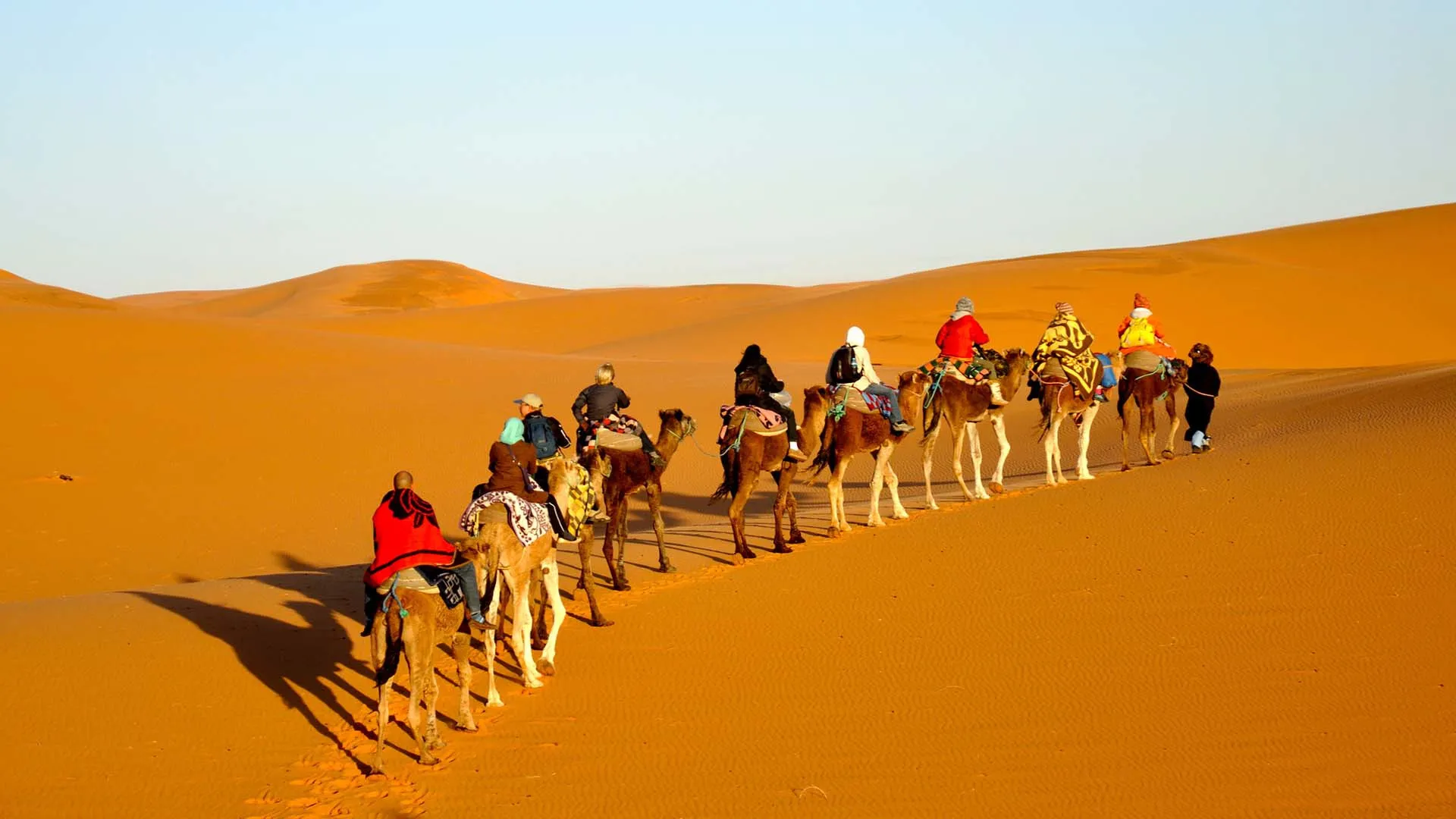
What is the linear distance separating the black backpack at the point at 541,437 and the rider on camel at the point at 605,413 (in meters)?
1.99

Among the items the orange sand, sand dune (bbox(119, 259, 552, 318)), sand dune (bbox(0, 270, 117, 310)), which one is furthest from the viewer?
sand dune (bbox(119, 259, 552, 318))

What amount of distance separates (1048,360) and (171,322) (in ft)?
89.4

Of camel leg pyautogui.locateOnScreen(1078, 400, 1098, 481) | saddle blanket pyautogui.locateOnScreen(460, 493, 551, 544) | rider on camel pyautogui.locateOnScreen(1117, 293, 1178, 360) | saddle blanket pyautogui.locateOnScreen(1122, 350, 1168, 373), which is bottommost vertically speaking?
saddle blanket pyautogui.locateOnScreen(460, 493, 551, 544)

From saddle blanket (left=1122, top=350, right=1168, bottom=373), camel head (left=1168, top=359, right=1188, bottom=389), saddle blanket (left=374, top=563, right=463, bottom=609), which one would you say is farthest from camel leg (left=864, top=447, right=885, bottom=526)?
saddle blanket (left=374, top=563, right=463, bottom=609)

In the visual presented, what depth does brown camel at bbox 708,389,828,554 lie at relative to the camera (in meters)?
15.7

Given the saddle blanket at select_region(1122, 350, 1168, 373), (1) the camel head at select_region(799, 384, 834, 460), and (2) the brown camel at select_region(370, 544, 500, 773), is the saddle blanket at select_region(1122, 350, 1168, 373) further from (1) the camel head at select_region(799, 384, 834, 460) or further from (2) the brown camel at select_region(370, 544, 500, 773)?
(2) the brown camel at select_region(370, 544, 500, 773)

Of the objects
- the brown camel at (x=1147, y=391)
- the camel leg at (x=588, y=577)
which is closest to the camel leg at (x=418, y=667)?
the camel leg at (x=588, y=577)

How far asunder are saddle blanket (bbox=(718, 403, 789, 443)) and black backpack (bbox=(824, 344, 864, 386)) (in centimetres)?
130

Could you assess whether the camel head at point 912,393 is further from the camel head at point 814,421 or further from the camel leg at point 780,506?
the camel leg at point 780,506

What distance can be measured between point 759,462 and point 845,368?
1.90 metres

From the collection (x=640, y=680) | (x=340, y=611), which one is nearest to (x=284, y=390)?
(x=340, y=611)

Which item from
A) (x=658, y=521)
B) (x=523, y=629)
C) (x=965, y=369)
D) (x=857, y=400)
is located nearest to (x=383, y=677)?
(x=523, y=629)

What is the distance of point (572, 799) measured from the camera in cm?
931

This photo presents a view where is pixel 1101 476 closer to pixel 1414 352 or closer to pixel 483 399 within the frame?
pixel 483 399
